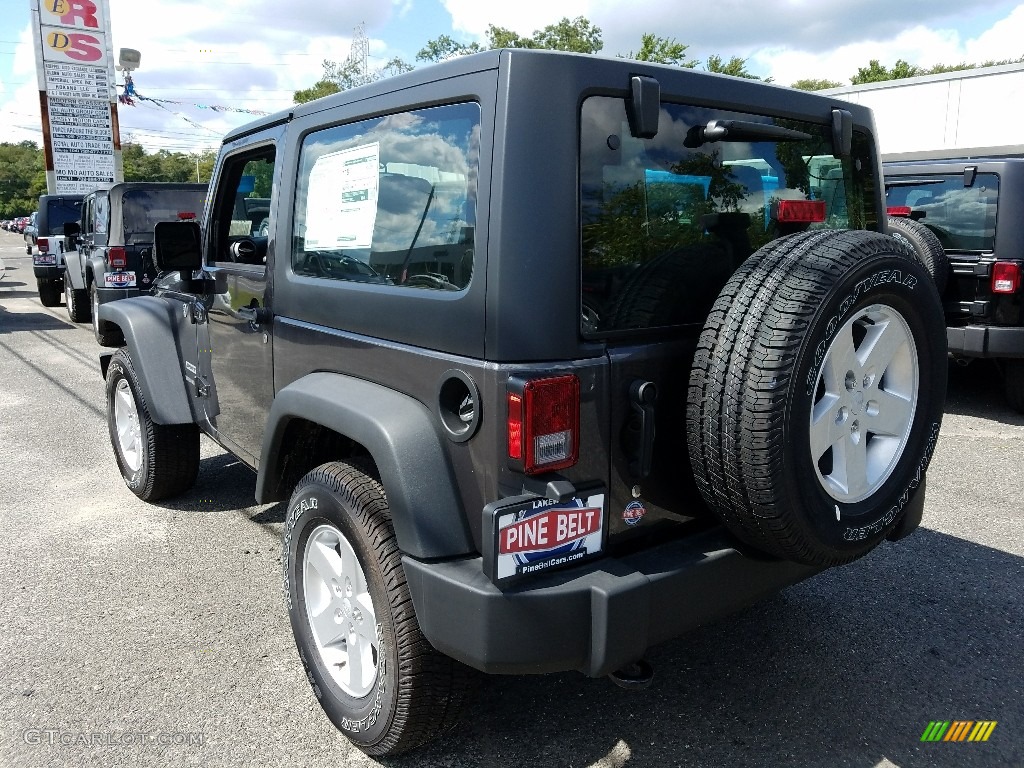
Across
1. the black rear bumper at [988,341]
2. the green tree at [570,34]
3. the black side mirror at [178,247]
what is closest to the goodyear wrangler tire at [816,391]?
the black side mirror at [178,247]

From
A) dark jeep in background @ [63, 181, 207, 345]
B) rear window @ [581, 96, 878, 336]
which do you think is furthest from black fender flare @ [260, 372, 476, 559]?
dark jeep in background @ [63, 181, 207, 345]

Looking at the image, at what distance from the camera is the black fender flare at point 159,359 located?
3986mm

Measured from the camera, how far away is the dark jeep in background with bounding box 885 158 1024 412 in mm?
6176

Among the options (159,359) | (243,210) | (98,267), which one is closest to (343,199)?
(243,210)

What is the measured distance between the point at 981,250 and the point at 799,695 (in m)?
4.93

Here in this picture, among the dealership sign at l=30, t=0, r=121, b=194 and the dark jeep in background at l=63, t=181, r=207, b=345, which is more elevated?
the dealership sign at l=30, t=0, r=121, b=194

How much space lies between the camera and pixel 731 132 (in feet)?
7.70

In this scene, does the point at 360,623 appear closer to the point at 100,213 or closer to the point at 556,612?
the point at 556,612

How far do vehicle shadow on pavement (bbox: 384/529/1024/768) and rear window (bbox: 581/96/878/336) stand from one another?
1.31m

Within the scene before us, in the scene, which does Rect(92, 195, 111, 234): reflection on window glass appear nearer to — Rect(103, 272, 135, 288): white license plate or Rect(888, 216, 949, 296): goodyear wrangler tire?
Rect(103, 272, 135, 288): white license plate

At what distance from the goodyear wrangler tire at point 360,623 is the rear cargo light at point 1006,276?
563cm

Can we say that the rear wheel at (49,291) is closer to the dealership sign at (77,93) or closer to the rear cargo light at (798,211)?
the dealership sign at (77,93)

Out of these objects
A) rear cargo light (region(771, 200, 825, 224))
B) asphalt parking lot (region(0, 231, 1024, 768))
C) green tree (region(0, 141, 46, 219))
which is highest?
green tree (region(0, 141, 46, 219))

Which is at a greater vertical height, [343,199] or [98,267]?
[343,199]
